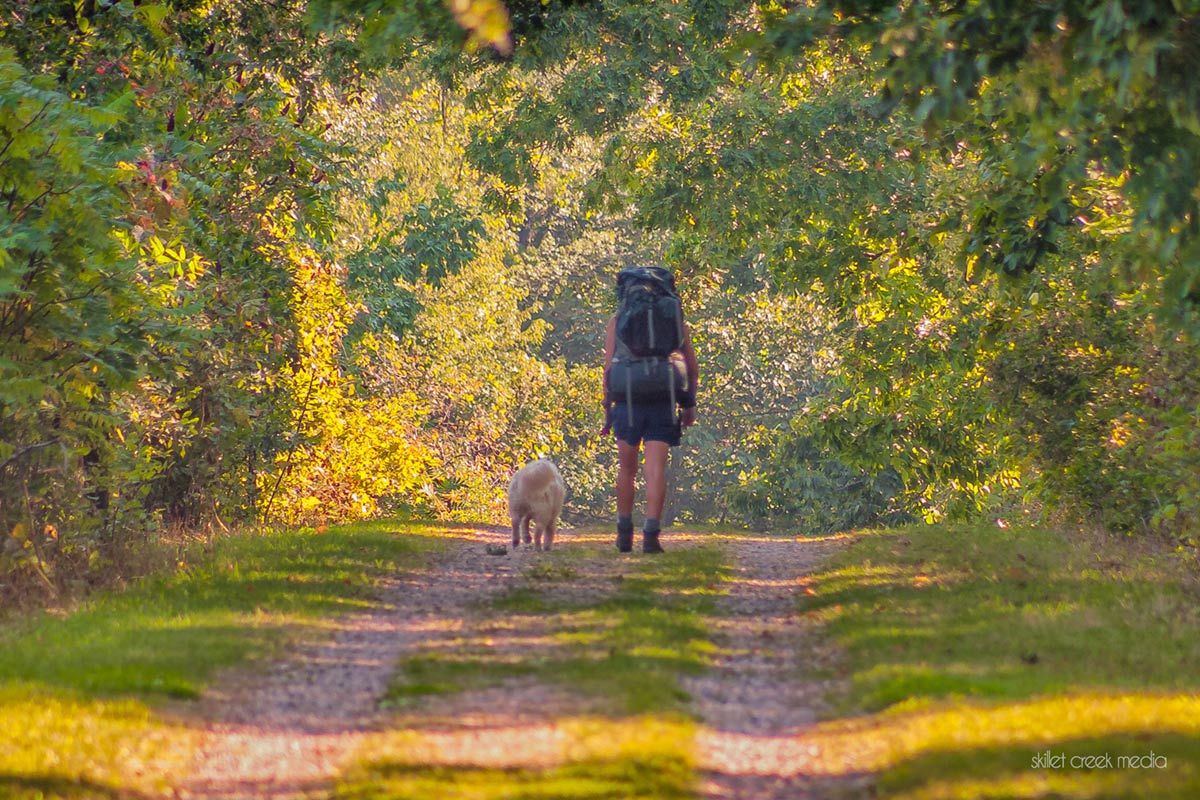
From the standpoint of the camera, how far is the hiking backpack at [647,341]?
12266 mm

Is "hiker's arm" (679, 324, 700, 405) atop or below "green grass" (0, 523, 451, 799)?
atop

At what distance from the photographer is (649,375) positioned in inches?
483

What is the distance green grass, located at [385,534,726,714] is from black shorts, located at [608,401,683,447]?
1.17 m

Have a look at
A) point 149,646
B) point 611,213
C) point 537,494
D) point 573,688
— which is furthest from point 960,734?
point 611,213

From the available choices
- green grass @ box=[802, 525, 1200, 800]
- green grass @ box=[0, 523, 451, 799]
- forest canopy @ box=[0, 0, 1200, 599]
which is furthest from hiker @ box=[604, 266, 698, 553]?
forest canopy @ box=[0, 0, 1200, 599]

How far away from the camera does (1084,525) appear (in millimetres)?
15477

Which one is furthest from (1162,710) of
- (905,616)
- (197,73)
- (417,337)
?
(417,337)

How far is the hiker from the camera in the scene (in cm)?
1227

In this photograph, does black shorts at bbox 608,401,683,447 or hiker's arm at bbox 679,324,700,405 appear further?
hiker's arm at bbox 679,324,700,405

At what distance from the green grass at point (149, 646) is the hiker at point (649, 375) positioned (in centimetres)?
204

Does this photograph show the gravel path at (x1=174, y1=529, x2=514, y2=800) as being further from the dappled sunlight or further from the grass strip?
the dappled sunlight

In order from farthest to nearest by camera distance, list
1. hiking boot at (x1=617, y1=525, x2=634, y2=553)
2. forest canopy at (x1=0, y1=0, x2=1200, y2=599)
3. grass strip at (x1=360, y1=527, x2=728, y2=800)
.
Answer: hiking boot at (x1=617, y1=525, x2=634, y2=553), forest canopy at (x1=0, y1=0, x2=1200, y2=599), grass strip at (x1=360, y1=527, x2=728, y2=800)

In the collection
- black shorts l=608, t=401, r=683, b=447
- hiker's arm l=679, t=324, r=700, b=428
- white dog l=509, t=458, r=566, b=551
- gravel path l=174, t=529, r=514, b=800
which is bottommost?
gravel path l=174, t=529, r=514, b=800

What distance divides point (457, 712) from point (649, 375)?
5730 millimetres
